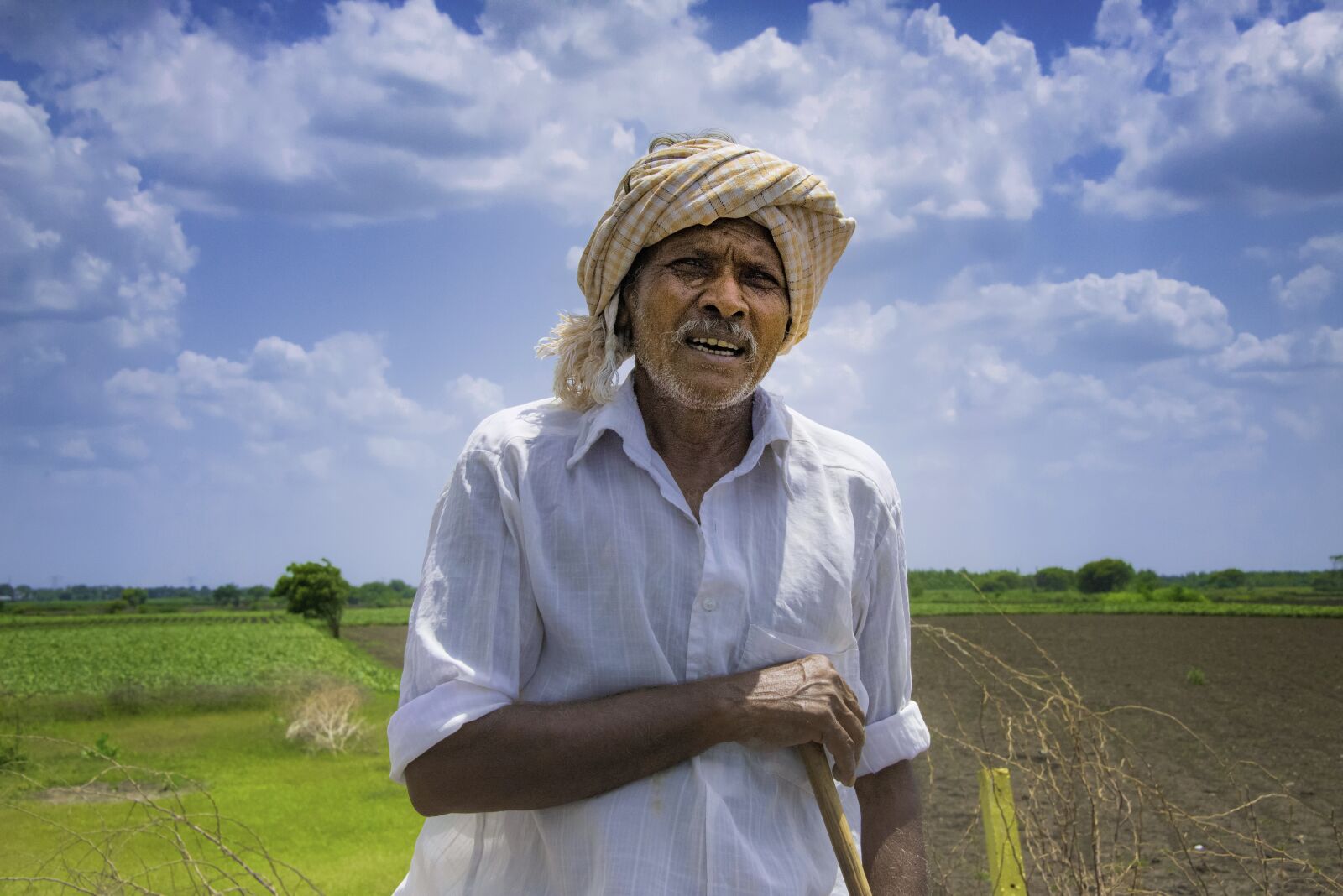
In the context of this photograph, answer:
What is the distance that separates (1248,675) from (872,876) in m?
20.8

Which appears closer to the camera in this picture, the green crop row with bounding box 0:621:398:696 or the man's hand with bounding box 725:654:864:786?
the man's hand with bounding box 725:654:864:786

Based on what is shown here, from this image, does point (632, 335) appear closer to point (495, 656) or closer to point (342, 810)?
point (495, 656)

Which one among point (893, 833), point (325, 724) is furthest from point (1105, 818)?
point (325, 724)

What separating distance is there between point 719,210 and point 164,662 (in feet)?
107

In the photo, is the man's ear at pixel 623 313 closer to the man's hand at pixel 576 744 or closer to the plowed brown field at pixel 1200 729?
the man's hand at pixel 576 744

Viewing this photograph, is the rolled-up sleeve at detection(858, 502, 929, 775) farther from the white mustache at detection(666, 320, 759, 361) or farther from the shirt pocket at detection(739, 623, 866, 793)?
the white mustache at detection(666, 320, 759, 361)

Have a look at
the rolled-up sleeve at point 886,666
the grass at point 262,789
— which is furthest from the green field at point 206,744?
the rolled-up sleeve at point 886,666

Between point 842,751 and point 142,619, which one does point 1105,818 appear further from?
point 142,619

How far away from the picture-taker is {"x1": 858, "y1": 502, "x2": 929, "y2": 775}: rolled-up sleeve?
1741mm

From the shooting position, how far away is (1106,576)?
237 ft

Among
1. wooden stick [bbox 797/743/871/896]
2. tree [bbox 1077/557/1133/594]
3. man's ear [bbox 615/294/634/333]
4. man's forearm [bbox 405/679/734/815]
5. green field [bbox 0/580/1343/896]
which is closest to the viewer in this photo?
man's forearm [bbox 405/679/734/815]

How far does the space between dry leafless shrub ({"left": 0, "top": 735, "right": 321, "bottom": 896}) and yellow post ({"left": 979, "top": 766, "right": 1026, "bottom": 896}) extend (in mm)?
2240

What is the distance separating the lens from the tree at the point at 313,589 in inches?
2082

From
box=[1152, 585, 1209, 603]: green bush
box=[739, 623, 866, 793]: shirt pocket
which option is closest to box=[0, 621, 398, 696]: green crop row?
box=[739, 623, 866, 793]: shirt pocket
